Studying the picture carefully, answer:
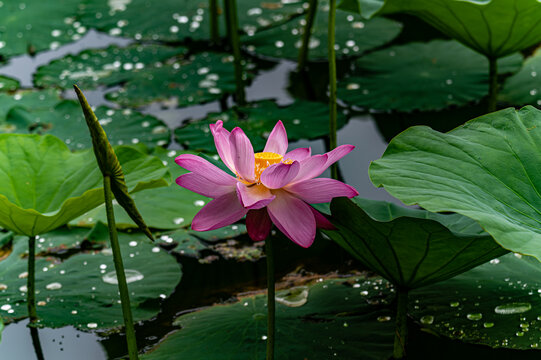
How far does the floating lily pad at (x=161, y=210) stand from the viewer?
1.81 metres

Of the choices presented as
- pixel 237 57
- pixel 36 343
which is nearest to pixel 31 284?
pixel 36 343

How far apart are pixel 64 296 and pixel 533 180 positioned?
107cm

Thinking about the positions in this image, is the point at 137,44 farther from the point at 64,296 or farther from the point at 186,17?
the point at 64,296

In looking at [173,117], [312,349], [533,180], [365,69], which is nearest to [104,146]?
[312,349]

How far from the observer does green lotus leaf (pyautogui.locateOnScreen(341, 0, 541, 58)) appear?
1.77 m

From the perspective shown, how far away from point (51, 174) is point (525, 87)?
1.76 metres

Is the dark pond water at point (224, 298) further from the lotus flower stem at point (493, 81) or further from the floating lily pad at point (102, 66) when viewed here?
the floating lily pad at point (102, 66)

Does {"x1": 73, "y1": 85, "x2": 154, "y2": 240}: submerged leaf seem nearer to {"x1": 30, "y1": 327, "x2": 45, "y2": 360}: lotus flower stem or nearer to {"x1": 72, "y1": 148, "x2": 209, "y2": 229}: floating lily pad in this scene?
{"x1": 30, "y1": 327, "x2": 45, "y2": 360}: lotus flower stem

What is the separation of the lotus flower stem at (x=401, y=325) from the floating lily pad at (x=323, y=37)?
1743 mm

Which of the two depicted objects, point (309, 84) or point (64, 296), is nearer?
point (64, 296)

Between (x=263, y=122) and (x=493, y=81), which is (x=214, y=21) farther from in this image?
(x=493, y=81)

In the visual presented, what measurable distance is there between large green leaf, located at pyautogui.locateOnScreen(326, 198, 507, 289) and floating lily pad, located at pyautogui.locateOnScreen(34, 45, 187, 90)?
177 centimetres

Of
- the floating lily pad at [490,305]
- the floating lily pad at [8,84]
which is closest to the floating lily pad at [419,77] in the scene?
the floating lily pad at [490,305]

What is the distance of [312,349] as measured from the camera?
4.10 ft
